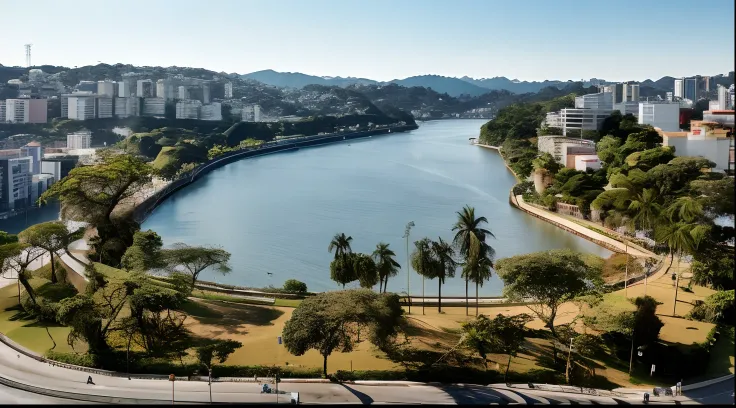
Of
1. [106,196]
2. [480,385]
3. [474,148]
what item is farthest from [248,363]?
[474,148]

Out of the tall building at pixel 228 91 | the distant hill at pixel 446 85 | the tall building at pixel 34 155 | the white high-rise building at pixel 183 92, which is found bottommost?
the tall building at pixel 34 155

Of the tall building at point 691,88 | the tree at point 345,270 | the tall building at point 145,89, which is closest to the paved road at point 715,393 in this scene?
the tree at point 345,270

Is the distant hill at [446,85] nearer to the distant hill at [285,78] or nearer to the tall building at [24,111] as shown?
the distant hill at [285,78]

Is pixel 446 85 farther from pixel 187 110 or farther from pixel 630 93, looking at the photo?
pixel 187 110

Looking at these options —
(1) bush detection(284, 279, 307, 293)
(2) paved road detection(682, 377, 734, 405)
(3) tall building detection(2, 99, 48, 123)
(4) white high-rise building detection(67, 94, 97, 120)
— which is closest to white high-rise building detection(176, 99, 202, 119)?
(4) white high-rise building detection(67, 94, 97, 120)

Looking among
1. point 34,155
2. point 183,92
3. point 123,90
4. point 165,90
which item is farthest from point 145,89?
point 34,155


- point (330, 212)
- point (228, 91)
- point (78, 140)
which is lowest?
point (330, 212)

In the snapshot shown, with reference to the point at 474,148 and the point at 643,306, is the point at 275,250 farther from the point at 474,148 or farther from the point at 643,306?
the point at 474,148
